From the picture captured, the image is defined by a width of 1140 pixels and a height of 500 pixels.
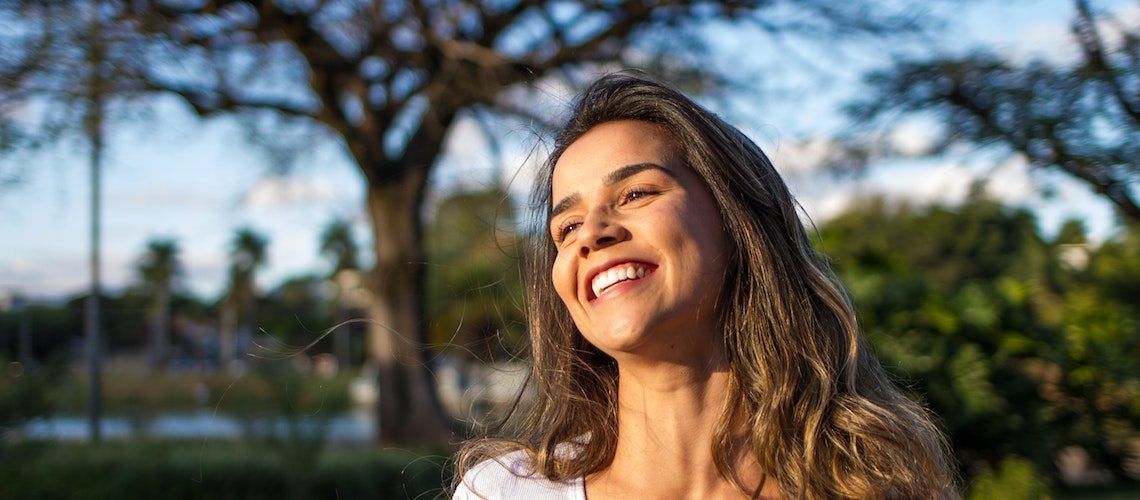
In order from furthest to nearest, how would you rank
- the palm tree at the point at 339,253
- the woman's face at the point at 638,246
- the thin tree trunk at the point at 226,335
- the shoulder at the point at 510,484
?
1. the palm tree at the point at 339,253
2. the thin tree trunk at the point at 226,335
3. the shoulder at the point at 510,484
4. the woman's face at the point at 638,246

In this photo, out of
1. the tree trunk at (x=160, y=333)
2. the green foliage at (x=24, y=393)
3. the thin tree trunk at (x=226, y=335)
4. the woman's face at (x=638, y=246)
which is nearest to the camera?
the woman's face at (x=638, y=246)

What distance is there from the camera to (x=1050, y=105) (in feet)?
12.6

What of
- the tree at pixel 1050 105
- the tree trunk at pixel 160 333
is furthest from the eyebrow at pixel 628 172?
the tree trunk at pixel 160 333

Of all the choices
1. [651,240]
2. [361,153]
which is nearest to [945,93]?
[651,240]

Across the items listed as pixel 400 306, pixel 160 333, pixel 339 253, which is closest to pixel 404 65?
pixel 400 306

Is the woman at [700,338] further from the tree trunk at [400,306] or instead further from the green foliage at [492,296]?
the tree trunk at [400,306]

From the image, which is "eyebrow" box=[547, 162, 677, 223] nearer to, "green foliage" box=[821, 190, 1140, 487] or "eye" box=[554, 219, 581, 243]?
"eye" box=[554, 219, 581, 243]

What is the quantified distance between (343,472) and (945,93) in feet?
17.5

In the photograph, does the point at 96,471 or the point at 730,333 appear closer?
the point at 730,333

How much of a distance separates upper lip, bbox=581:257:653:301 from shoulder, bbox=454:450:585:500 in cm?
35

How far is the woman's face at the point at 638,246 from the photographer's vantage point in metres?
1.83

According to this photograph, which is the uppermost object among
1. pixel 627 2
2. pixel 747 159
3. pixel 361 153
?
pixel 627 2

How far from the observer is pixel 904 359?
828 centimetres

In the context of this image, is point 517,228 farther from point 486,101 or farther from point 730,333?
point 486,101
